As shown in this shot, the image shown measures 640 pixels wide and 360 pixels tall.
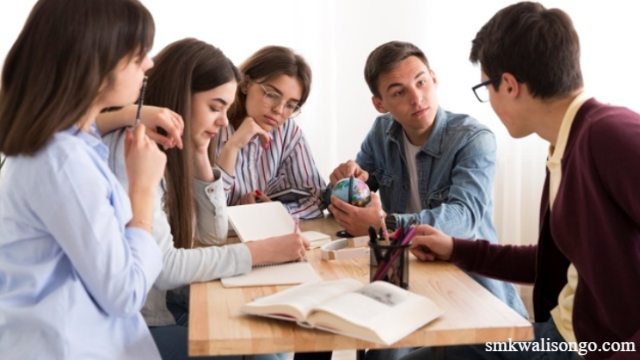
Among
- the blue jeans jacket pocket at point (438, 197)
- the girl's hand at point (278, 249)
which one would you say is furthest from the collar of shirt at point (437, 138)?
the girl's hand at point (278, 249)

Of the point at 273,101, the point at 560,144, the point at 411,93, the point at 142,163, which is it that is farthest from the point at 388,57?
the point at 142,163

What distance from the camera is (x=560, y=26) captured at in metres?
1.54

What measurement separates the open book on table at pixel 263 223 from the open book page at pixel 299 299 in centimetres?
47

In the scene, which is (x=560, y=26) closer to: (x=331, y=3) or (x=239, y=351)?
(x=239, y=351)

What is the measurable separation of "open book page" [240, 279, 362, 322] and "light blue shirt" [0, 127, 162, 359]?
20cm

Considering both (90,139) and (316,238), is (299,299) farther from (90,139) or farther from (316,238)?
(316,238)

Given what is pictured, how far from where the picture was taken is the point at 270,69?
255cm

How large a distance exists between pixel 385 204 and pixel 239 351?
141cm

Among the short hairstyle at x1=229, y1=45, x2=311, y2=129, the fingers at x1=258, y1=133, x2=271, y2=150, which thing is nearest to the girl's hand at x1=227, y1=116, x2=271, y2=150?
the fingers at x1=258, y1=133, x2=271, y2=150

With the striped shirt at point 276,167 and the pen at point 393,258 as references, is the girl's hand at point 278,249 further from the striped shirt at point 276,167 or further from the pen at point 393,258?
the striped shirt at point 276,167

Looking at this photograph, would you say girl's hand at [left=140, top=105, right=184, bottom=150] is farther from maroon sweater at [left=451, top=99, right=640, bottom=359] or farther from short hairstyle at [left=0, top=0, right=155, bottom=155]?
maroon sweater at [left=451, top=99, right=640, bottom=359]

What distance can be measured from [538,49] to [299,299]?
2.24 feet

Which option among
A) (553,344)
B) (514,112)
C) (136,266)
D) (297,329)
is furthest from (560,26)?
(136,266)

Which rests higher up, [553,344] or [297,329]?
[297,329]
